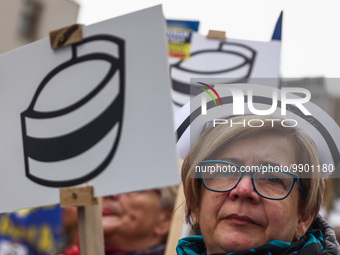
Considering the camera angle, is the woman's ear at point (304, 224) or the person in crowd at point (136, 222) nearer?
A: the woman's ear at point (304, 224)

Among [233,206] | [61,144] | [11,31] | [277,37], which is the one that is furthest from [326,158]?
[11,31]

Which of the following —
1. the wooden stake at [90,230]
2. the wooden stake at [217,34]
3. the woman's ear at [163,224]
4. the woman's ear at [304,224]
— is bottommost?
the woman's ear at [163,224]

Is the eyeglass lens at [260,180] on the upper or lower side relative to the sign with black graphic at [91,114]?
lower

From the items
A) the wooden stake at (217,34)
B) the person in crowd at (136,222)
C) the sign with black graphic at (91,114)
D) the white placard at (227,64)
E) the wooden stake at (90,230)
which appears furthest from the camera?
the wooden stake at (217,34)

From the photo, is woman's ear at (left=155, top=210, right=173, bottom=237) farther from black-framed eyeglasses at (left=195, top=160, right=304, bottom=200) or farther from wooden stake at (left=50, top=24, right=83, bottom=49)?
wooden stake at (left=50, top=24, right=83, bottom=49)

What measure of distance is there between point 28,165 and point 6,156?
4.7 inches

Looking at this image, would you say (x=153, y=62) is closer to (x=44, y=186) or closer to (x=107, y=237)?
(x=44, y=186)

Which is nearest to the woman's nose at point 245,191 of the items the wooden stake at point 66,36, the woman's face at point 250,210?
the woman's face at point 250,210

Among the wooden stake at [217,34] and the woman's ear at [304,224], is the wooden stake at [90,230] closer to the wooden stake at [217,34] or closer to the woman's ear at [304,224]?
the woman's ear at [304,224]

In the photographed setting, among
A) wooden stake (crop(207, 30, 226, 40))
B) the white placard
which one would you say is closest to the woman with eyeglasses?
the white placard

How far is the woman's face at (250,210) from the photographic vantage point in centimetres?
146

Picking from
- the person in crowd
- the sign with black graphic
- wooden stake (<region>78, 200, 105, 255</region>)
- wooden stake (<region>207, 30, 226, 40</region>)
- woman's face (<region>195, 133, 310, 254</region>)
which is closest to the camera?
the sign with black graphic

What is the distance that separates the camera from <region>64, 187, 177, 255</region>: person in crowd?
2.39m

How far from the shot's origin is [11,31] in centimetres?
1344
